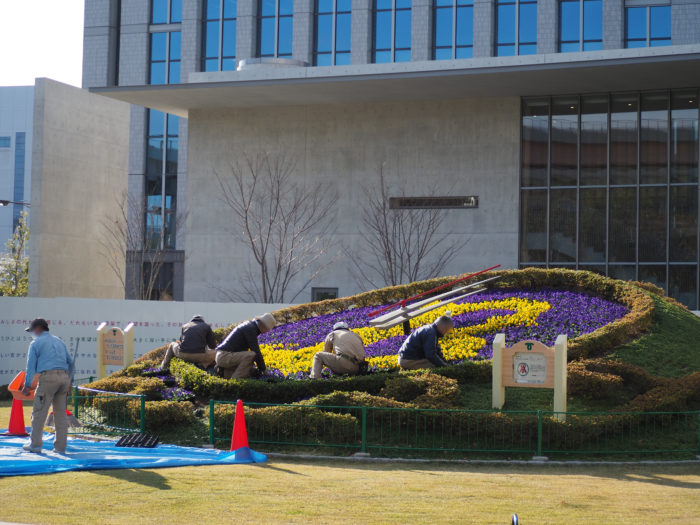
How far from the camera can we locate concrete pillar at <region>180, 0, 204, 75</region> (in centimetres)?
4403

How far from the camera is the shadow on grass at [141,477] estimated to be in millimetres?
9519

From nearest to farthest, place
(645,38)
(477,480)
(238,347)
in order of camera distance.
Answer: (477,480), (238,347), (645,38)

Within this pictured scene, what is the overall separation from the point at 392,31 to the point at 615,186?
1515cm

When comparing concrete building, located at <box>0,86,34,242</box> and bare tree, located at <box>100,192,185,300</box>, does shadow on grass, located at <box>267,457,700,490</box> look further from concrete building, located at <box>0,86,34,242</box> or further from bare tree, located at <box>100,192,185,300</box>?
concrete building, located at <box>0,86,34,242</box>

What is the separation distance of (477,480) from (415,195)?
2188 cm

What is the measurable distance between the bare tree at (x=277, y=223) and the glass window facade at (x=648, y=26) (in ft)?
51.7

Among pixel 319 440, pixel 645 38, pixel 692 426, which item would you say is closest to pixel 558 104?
pixel 645 38

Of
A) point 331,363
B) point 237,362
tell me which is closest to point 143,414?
point 237,362

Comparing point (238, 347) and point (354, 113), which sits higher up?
point (354, 113)

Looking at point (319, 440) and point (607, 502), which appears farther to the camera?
point (319, 440)

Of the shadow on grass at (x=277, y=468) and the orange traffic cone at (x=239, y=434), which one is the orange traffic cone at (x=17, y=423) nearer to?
the orange traffic cone at (x=239, y=434)

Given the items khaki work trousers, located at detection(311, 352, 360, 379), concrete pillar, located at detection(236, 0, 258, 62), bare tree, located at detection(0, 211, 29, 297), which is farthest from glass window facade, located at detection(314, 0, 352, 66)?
khaki work trousers, located at detection(311, 352, 360, 379)

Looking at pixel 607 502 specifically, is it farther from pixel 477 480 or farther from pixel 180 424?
pixel 180 424

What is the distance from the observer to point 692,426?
1319cm
